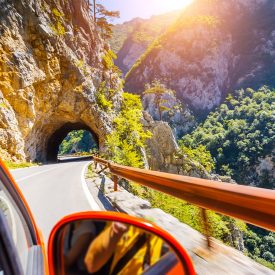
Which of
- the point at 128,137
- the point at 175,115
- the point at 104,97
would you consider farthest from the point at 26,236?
the point at 175,115

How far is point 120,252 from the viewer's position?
133 centimetres

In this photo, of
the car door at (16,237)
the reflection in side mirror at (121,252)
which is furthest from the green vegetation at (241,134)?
the reflection in side mirror at (121,252)

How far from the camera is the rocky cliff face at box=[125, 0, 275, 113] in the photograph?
116250 mm

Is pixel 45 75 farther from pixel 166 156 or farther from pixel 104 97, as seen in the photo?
pixel 166 156

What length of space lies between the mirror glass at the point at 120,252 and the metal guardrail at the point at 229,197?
785mm

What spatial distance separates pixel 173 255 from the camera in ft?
4.33

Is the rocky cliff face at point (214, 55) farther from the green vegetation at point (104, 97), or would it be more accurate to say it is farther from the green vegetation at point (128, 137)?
the green vegetation at point (104, 97)

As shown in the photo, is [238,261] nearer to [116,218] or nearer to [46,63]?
[116,218]

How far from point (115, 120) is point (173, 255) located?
3843cm

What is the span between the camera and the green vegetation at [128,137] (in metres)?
20.1

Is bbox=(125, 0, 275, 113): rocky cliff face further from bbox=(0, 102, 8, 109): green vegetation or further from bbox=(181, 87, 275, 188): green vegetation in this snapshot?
bbox=(0, 102, 8, 109): green vegetation

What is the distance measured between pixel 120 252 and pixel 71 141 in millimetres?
138240

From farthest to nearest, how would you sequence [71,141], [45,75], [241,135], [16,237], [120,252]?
[71,141] → [241,135] → [45,75] → [16,237] → [120,252]

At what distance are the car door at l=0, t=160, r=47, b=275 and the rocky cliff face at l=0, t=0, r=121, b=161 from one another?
2225cm
